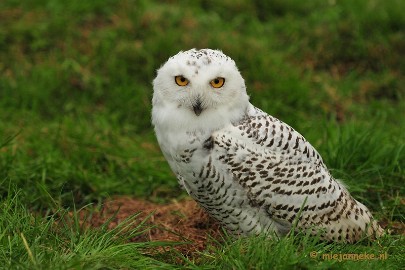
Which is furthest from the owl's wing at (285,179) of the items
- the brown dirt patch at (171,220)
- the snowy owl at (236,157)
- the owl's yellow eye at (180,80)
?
the brown dirt patch at (171,220)

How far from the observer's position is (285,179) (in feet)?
14.2

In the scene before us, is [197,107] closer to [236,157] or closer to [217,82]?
[217,82]

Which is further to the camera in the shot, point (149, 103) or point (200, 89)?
point (149, 103)

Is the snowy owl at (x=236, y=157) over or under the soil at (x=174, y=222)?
over

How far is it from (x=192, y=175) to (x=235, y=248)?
57cm

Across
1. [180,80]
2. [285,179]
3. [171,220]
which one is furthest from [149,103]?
[285,179]

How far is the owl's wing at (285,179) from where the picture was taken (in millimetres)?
4219

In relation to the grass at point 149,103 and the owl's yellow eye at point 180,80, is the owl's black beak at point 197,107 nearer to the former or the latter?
the owl's yellow eye at point 180,80

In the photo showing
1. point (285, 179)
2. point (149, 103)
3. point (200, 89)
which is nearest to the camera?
point (200, 89)

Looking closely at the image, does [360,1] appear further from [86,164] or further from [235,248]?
[235,248]

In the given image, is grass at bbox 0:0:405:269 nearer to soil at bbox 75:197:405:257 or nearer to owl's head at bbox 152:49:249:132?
soil at bbox 75:197:405:257

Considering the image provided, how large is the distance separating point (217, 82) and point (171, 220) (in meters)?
1.50

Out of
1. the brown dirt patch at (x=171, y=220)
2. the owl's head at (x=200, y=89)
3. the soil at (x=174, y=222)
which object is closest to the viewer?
the owl's head at (x=200, y=89)

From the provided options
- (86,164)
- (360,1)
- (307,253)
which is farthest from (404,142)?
(360,1)
